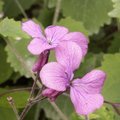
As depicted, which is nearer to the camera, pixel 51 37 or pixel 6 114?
pixel 51 37

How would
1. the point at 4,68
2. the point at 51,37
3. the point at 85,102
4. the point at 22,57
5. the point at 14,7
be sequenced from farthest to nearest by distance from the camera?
the point at 14,7 < the point at 4,68 < the point at 22,57 < the point at 51,37 < the point at 85,102

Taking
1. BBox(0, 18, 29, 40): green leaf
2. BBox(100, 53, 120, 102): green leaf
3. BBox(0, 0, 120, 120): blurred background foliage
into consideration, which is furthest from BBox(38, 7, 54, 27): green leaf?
BBox(0, 18, 29, 40): green leaf

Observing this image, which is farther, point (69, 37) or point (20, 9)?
point (20, 9)

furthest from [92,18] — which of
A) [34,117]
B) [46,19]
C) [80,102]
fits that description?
[80,102]

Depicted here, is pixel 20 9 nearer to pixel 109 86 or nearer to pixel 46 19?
pixel 46 19

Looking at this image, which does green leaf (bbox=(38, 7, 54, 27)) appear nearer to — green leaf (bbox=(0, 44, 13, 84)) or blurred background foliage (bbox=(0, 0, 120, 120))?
blurred background foliage (bbox=(0, 0, 120, 120))

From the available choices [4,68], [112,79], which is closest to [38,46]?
[112,79]

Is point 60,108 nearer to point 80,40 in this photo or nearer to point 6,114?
point 6,114

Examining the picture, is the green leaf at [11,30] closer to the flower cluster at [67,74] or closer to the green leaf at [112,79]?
the flower cluster at [67,74]
